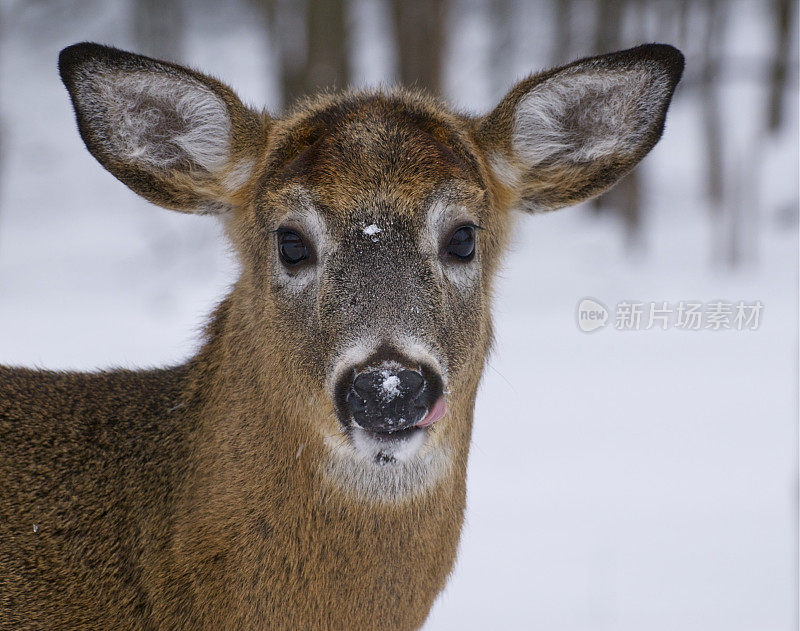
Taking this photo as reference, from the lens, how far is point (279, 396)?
11.6ft

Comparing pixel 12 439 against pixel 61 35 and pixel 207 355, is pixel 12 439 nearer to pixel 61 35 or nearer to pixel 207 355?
pixel 207 355

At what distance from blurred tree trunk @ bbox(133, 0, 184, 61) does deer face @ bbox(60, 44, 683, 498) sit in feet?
101

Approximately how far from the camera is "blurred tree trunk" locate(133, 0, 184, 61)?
33344 millimetres

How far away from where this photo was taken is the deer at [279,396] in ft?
11.1

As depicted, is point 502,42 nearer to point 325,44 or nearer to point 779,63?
point 779,63

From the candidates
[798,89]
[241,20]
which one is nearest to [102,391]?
[798,89]

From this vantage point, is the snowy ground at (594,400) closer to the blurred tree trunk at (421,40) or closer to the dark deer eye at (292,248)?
the dark deer eye at (292,248)

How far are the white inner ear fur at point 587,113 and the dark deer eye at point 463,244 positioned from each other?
0.58 meters

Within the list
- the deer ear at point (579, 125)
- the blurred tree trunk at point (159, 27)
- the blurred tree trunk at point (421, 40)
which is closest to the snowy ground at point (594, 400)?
the deer ear at point (579, 125)

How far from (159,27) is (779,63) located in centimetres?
2021

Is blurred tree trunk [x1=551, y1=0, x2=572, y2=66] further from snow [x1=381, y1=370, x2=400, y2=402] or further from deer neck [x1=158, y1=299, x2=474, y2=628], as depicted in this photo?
snow [x1=381, y1=370, x2=400, y2=402]

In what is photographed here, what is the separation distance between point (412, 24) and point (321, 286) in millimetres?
9714

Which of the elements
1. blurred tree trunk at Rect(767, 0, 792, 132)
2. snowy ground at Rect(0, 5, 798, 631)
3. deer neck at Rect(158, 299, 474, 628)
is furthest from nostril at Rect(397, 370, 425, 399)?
blurred tree trunk at Rect(767, 0, 792, 132)

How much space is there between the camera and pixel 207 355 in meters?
3.90
